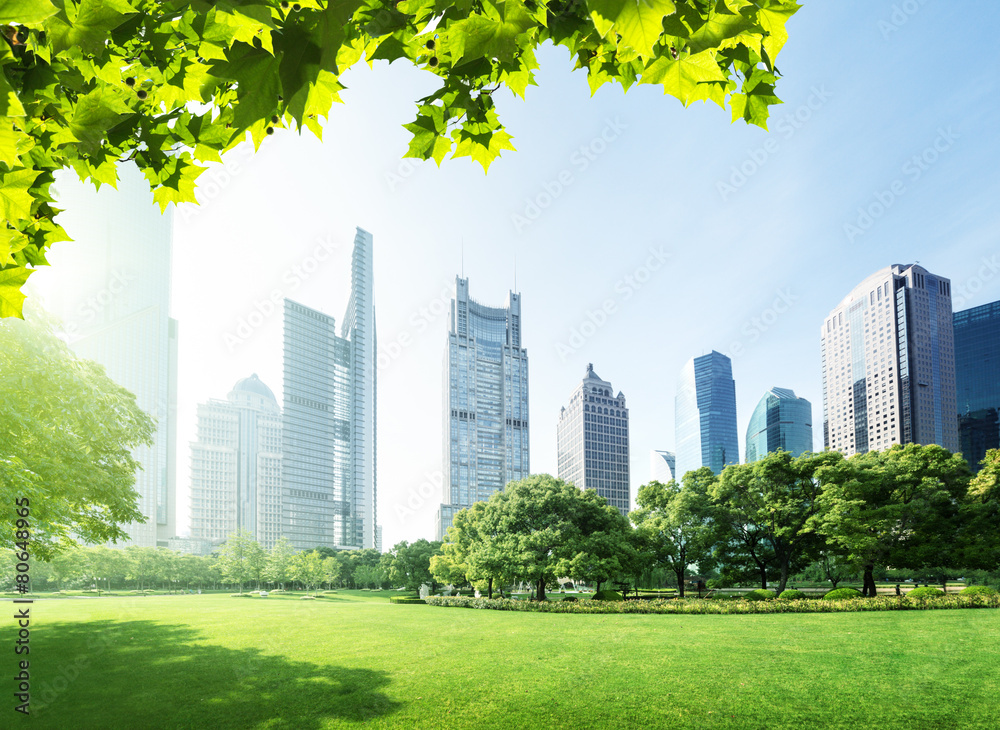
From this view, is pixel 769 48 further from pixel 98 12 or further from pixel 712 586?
pixel 712 586

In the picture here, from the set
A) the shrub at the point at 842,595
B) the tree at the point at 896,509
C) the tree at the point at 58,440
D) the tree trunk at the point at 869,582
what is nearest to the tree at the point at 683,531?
the tree at the point at 896,509

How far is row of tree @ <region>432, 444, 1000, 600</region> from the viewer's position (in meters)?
28.3

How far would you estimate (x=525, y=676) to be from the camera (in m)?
11.7

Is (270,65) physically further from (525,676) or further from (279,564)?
(279,564)

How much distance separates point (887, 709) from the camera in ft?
30.3

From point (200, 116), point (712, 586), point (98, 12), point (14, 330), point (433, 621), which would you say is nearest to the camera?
point (98, 12)

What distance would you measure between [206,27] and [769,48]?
222cm

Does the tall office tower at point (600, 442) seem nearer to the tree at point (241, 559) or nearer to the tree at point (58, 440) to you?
the tree at point (241, 559)

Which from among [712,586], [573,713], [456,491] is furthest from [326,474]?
[573,713]

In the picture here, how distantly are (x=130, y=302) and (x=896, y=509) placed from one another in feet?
474

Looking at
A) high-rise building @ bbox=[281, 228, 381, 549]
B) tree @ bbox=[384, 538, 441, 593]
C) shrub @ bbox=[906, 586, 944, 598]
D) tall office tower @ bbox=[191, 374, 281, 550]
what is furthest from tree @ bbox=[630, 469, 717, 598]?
tall office tower @ bbox=[191, 374, 281, 550]

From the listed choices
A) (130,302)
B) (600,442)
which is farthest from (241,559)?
(600,442)

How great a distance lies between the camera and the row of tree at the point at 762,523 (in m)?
28.3

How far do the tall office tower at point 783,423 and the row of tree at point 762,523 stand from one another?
126292 mm
